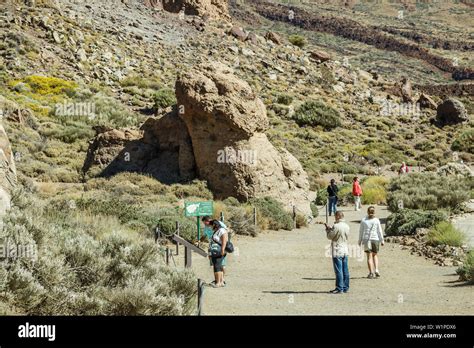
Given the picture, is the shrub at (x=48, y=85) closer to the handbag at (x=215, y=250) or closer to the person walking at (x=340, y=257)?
the handbag at (x=215, y=250)

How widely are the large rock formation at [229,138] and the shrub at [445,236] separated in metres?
5.34

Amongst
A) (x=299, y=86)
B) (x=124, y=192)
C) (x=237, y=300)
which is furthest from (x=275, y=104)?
(x=237, y=300)

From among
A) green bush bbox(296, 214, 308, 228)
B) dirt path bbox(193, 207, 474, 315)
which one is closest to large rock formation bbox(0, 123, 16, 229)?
dirt path bbox(193, 207, 474, 315)

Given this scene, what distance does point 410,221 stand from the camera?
54.5 ft

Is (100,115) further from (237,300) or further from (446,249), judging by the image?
(237,300)

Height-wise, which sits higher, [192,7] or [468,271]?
[192,7]

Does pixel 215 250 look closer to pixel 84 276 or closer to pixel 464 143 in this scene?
pixel 84 276

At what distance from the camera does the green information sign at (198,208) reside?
13195 millimetres

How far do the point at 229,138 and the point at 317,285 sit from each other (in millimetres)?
8655

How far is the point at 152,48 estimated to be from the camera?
53.8 meters

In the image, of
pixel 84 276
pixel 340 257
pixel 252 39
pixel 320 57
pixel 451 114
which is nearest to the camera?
pixel 84 276

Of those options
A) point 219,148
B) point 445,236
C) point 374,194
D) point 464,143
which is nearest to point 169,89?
point 464,143

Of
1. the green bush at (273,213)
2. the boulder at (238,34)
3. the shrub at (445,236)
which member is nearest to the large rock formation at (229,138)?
the green bush at (273,213)

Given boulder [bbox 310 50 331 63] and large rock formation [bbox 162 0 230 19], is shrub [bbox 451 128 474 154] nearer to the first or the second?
boulder [bbox 310 50 331 63]
